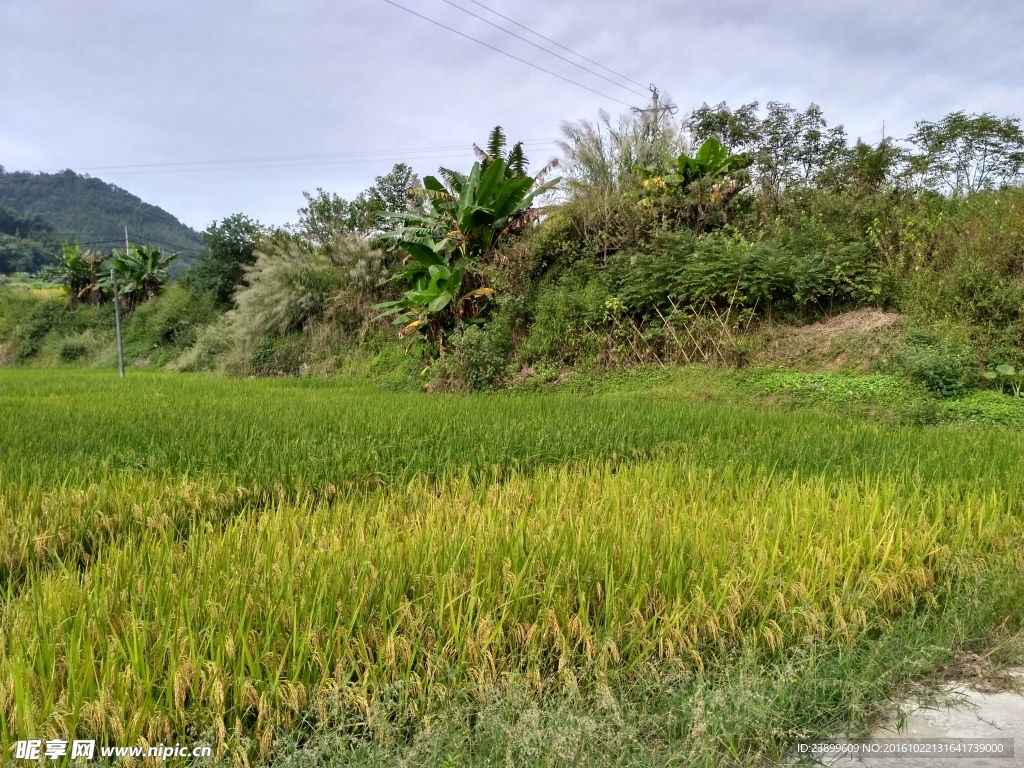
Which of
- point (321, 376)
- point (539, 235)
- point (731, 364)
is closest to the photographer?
point (731, 364)

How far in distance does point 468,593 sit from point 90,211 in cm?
7682

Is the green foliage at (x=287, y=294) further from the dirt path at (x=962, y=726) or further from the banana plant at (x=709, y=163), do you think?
the dirt path at (x=962, y=726)

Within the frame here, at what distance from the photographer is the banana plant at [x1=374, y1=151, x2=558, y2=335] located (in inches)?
380

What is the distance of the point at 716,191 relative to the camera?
905 cm

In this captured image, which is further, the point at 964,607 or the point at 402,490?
the point at 402,490

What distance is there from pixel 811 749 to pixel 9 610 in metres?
2.22

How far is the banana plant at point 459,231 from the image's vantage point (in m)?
9.66

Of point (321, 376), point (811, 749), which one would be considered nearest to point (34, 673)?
point (811, 749)

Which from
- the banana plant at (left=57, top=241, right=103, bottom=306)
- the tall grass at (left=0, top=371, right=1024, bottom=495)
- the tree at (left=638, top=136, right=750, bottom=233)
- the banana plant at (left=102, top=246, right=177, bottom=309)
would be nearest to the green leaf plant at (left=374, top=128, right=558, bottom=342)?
the tree at (left=638, top=136, right=750, bottom=233)

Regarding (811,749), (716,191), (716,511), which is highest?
(716,191)

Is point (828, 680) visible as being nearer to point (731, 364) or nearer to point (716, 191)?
point (731, 364)

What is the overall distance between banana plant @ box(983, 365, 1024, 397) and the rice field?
112 inches

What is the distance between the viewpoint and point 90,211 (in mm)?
61750

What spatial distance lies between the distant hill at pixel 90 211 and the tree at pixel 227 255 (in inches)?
1448
